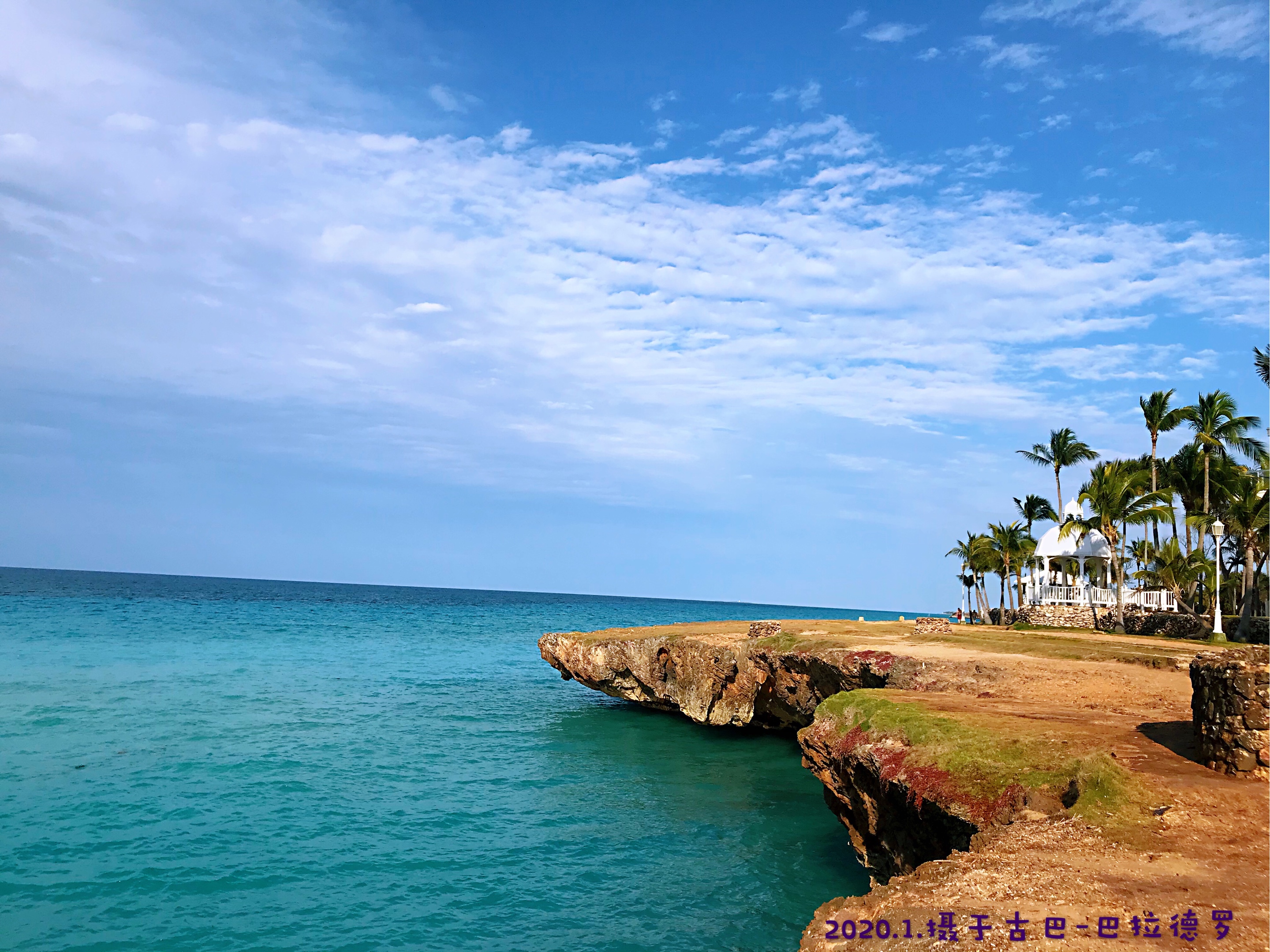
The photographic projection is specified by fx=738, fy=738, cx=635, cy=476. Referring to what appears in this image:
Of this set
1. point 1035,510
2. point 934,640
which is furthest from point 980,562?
point 934,640

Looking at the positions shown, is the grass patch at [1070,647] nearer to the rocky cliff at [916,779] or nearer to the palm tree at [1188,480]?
the rocky cliff at [916,779]

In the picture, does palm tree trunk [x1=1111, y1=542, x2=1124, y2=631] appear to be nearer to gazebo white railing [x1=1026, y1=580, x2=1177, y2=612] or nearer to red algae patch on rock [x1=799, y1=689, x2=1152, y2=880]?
gazebo white railing [x1=1026, y1=580, x2=1177, y2=612]

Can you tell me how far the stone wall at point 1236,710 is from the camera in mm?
9141

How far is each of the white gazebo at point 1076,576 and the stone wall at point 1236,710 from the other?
132 ft

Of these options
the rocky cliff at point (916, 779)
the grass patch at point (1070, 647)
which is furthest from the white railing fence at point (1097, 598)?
the rocky cliff at point (916, 779)

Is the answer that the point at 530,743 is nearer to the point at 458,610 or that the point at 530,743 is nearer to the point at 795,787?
the point at 795,787

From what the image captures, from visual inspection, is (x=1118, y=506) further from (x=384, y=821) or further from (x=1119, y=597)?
(x=384, y=821)

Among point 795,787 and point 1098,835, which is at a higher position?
point 1098,835

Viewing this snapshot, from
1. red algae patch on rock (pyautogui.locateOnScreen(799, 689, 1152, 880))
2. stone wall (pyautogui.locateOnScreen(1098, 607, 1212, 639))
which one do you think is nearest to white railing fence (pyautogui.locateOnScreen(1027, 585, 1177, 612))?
stone wall (pyautogui.locateOnScreen(1098, 607, 1212, 639))

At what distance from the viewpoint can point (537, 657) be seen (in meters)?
58.8

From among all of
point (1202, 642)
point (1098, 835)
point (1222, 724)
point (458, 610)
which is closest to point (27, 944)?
point (1098, 835)

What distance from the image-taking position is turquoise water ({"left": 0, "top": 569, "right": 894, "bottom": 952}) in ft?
43.7

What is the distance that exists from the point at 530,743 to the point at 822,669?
1186 centimetres

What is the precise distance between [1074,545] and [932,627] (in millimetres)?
27643
